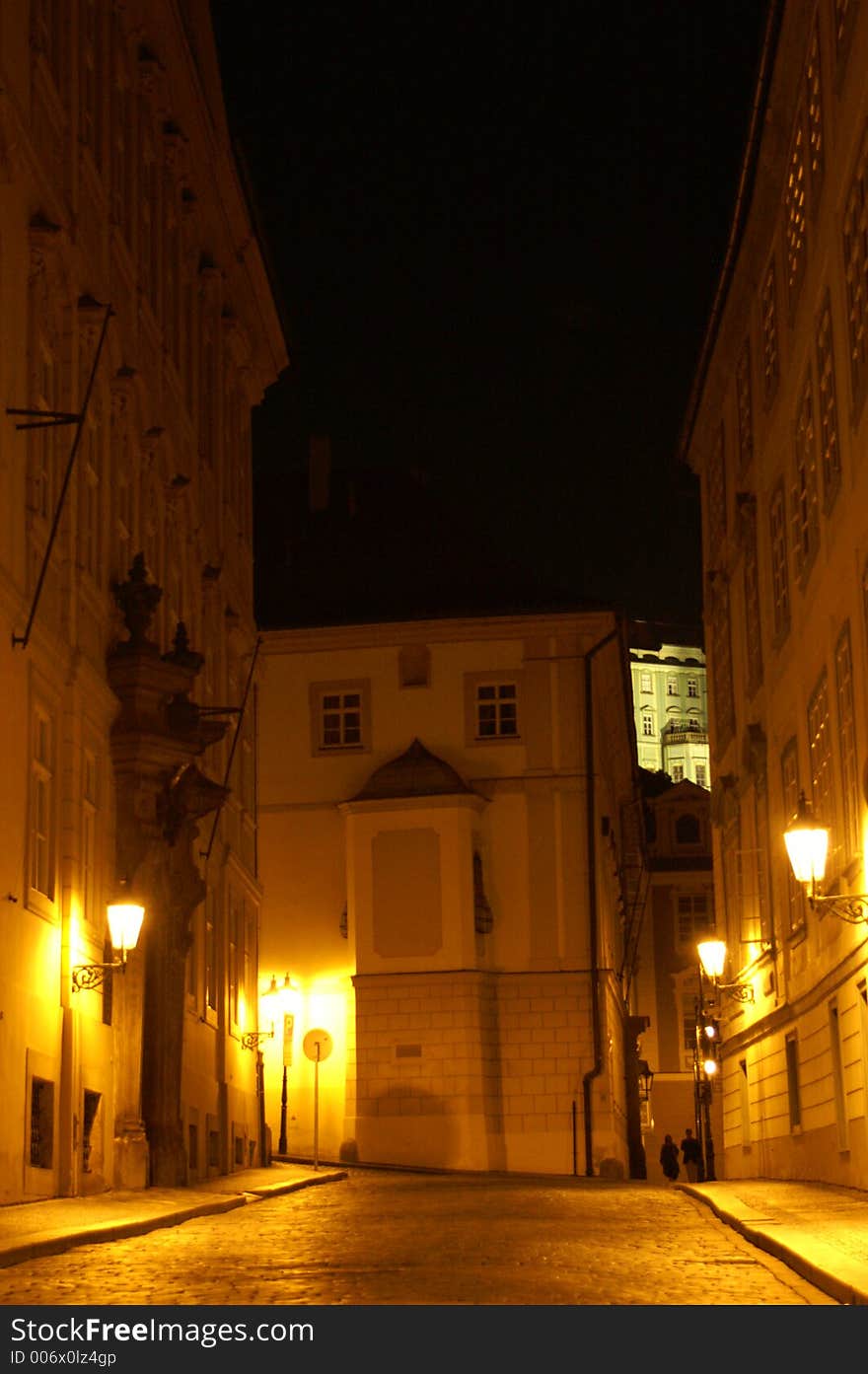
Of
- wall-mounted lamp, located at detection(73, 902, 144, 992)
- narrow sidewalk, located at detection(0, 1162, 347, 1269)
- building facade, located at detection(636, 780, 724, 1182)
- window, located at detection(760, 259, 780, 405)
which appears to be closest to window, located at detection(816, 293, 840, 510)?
window, located at detection(760, 259, 780, 405)

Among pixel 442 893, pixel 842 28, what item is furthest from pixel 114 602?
pixel 442 893

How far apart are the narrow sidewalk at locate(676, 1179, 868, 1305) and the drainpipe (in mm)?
20704

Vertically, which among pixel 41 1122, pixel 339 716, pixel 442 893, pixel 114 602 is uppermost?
pixel 339 716

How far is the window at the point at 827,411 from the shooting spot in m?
Answer: 23.2

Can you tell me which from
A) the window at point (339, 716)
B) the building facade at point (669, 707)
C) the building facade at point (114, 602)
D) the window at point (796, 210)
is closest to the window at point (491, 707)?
the window at point (339, 716)

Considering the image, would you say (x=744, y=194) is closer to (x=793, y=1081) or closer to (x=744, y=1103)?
(x=793, y=1081)

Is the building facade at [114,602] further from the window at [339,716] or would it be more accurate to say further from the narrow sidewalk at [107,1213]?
the window at [339,716]

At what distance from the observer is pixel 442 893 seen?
47438 millimetres

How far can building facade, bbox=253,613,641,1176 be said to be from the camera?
152 feet

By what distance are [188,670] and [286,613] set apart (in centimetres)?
2628

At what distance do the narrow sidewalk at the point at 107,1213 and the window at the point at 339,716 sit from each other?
21.9 meters

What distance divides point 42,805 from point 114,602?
14.9 ft

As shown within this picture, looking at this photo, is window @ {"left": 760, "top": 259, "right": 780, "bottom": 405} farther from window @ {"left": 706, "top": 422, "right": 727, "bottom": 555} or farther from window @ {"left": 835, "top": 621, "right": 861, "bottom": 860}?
window @ {"left": 835, "top": 621, "right": 861, "bottom": 860}

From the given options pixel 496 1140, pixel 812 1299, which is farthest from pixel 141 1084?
pixel 496 1140
